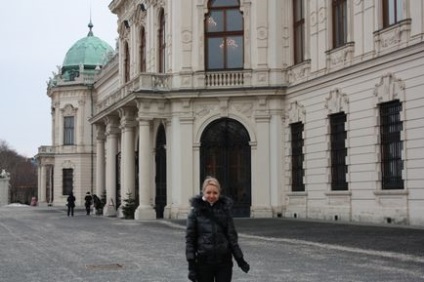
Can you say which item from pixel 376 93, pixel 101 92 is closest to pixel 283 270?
pixel 376 93

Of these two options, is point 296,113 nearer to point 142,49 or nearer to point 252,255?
point 142,49

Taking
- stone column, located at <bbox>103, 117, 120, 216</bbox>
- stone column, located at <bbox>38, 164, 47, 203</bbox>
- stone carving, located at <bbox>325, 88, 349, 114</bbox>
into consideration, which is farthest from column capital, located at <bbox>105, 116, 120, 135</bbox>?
stone column, located at <bbox>38, 164, 47, 203</bbox>

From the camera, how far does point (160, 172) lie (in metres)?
36.3

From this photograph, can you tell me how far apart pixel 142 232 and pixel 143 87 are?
10.8 meters

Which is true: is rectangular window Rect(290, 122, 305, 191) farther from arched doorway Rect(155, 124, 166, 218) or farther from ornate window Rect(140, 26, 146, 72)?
ornate window Rect(140, 26, 146, 72)

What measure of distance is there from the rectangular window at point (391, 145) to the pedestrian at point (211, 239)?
17.5 metres

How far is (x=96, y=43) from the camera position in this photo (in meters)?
78.9

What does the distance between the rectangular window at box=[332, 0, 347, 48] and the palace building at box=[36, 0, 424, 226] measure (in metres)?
0.07

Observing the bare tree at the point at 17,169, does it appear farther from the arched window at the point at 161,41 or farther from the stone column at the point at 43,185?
the arched window at the point at 161,41

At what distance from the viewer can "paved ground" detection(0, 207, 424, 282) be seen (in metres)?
12.8

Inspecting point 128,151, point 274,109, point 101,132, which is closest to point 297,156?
point 274,109

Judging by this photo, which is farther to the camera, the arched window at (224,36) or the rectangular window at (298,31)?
the arched window at (224,36)

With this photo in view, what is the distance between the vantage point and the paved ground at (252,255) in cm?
1279

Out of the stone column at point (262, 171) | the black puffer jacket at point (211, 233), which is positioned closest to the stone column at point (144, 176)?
the stone column at point (262, 171)
